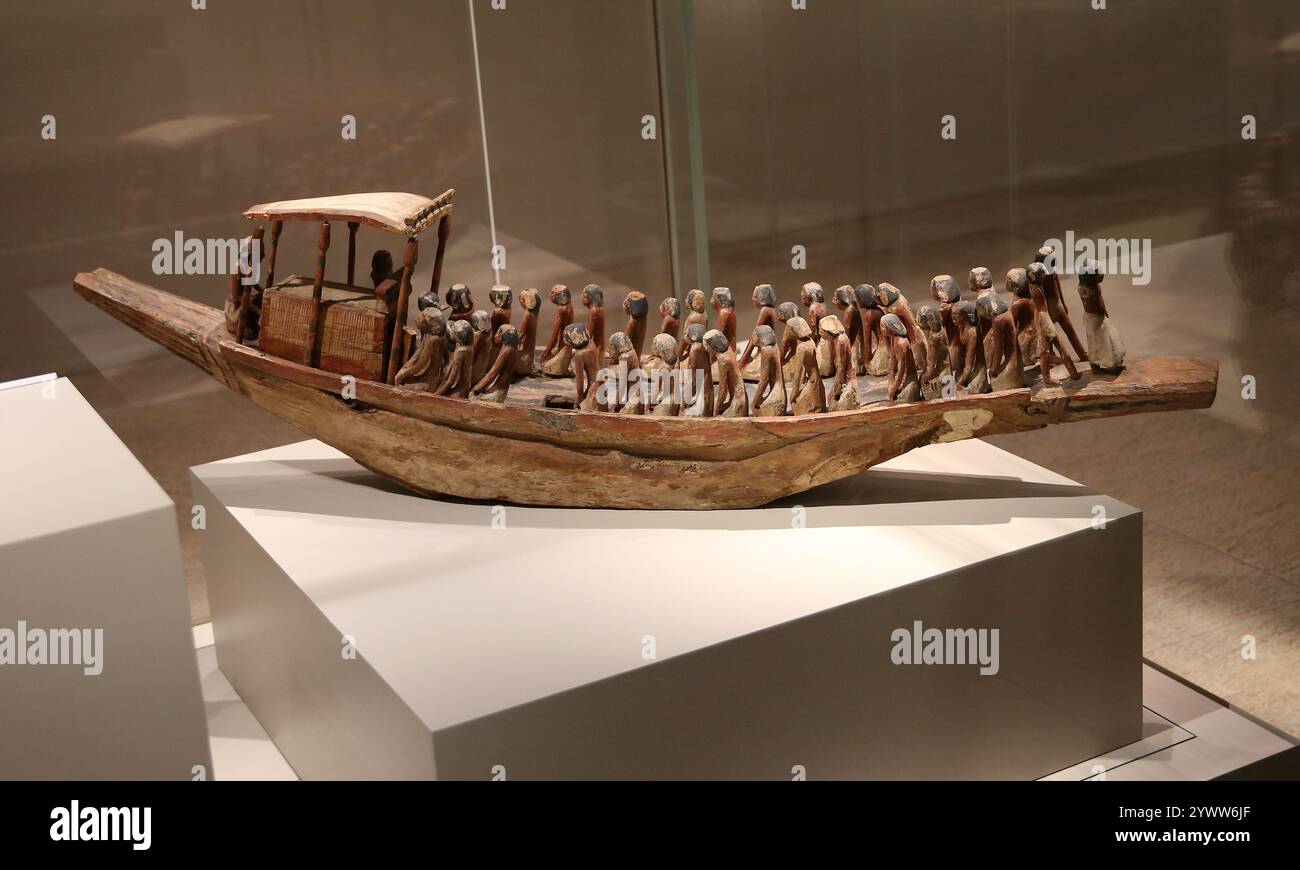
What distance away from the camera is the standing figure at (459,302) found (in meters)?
4.79

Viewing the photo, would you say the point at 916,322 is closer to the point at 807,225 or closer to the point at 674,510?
Result: the point at 674,510

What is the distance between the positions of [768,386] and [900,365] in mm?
439

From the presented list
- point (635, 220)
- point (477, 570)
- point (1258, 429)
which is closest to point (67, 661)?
point (477, 570)

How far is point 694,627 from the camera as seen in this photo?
3.94 m

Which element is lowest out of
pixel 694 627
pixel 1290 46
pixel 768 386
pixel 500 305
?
pixel 694 627

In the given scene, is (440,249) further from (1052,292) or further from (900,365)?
(1052,292)

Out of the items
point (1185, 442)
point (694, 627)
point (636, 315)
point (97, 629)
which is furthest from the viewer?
point (1185, 442)

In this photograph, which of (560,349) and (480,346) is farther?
(560,349)

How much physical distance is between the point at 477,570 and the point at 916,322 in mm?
1632

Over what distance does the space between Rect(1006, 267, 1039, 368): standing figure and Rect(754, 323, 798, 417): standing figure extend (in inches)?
29.9

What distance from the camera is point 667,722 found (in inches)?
150

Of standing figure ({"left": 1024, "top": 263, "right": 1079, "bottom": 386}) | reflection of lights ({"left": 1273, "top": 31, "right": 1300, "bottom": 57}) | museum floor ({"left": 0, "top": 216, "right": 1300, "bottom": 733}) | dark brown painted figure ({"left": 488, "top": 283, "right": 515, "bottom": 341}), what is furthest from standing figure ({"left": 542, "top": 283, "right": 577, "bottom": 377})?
reflection of lights ({"left": 1273, "top": 31, "right": 1300, "bottom": 57})

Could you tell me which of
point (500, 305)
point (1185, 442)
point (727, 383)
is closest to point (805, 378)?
point (727, 383)
